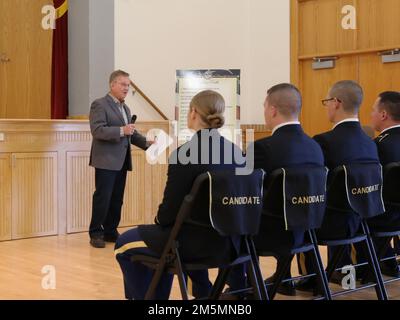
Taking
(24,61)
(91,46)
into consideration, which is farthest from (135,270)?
(24,61)

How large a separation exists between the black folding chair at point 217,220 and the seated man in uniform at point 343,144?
74cm

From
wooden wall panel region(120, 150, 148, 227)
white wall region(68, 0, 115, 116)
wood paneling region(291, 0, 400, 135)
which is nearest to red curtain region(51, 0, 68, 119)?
white wall region(68, 0, 115, 116)

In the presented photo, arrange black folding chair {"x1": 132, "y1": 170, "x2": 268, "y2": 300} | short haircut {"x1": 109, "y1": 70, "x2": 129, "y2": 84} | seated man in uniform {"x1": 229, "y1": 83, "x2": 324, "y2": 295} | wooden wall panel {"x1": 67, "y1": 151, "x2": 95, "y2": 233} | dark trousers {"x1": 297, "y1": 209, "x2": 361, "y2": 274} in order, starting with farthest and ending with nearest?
wooden wall panel {"x1": 67, "y1": 151, "x2": 95, "y2": 233} < short haircut {"x1": 109, "y1": 70, "x2": 129, "y2": 84} < dark trousers {"x1": 297, "y1": 209, "x2": 361, "y2": 274} < seated man in uniform {"x1": 229, "y1": 83, "x2": 324, "y2": 295} < black folding chair {"x1": 132, "y1": 170, "x2": 268, "y2": 300}

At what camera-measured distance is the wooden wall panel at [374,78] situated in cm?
773

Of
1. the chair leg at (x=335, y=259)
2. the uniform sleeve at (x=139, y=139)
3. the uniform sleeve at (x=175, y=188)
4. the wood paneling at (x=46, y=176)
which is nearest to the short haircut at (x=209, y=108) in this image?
the uniform sleeve at (x=175, y=188)

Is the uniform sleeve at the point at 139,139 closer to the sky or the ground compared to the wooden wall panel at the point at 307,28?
→ closer to the ground

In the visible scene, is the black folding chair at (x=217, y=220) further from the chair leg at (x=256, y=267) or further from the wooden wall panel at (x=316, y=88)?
the wooden wall panel at (x=316, y=88)

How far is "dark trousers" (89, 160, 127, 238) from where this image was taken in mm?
5961

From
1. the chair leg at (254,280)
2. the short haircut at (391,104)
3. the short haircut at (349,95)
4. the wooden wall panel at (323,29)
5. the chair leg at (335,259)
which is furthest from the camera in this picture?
the wooden wall panel at (323,29)

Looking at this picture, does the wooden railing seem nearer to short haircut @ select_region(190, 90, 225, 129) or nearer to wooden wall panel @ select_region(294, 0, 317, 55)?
wooden wall panel @ select_region(294, 0, 317, 55)

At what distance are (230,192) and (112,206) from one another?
333 centimetres

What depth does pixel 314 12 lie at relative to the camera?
851 centimetres

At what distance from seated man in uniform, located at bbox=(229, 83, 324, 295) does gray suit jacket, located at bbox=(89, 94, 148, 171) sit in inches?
98.2
